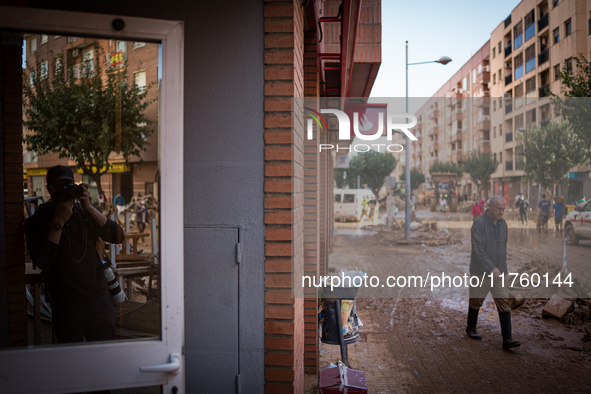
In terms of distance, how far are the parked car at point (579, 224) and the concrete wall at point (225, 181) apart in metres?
15.8

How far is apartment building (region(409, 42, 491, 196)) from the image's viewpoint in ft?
196

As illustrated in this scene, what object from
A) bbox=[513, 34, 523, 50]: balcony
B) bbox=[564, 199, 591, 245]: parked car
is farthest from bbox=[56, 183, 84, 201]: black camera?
bbox=[513, 34, 523, 50]: balcony

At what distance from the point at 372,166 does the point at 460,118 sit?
1998 centimetres

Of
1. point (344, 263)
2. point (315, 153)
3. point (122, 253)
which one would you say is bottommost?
point (344, 263)

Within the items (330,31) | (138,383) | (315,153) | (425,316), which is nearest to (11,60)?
(138,383)

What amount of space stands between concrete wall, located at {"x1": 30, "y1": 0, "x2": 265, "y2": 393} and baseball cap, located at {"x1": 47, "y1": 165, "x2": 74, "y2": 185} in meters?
0.64

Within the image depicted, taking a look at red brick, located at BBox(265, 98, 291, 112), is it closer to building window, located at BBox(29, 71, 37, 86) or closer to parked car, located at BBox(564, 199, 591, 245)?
building window, located at BBox(29, 71, 37, 86)

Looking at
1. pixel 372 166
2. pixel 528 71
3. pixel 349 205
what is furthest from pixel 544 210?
pixel 372 166

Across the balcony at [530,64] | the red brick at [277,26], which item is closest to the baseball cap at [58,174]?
the red brick at [277,26]

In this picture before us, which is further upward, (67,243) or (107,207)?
(107,207)

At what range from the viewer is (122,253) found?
3.01 metres

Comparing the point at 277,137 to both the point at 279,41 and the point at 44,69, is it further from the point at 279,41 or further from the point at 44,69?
the point at 44,69

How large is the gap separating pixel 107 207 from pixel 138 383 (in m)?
1.04

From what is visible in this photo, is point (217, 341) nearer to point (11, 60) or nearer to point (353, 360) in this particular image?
point (11, 60)
